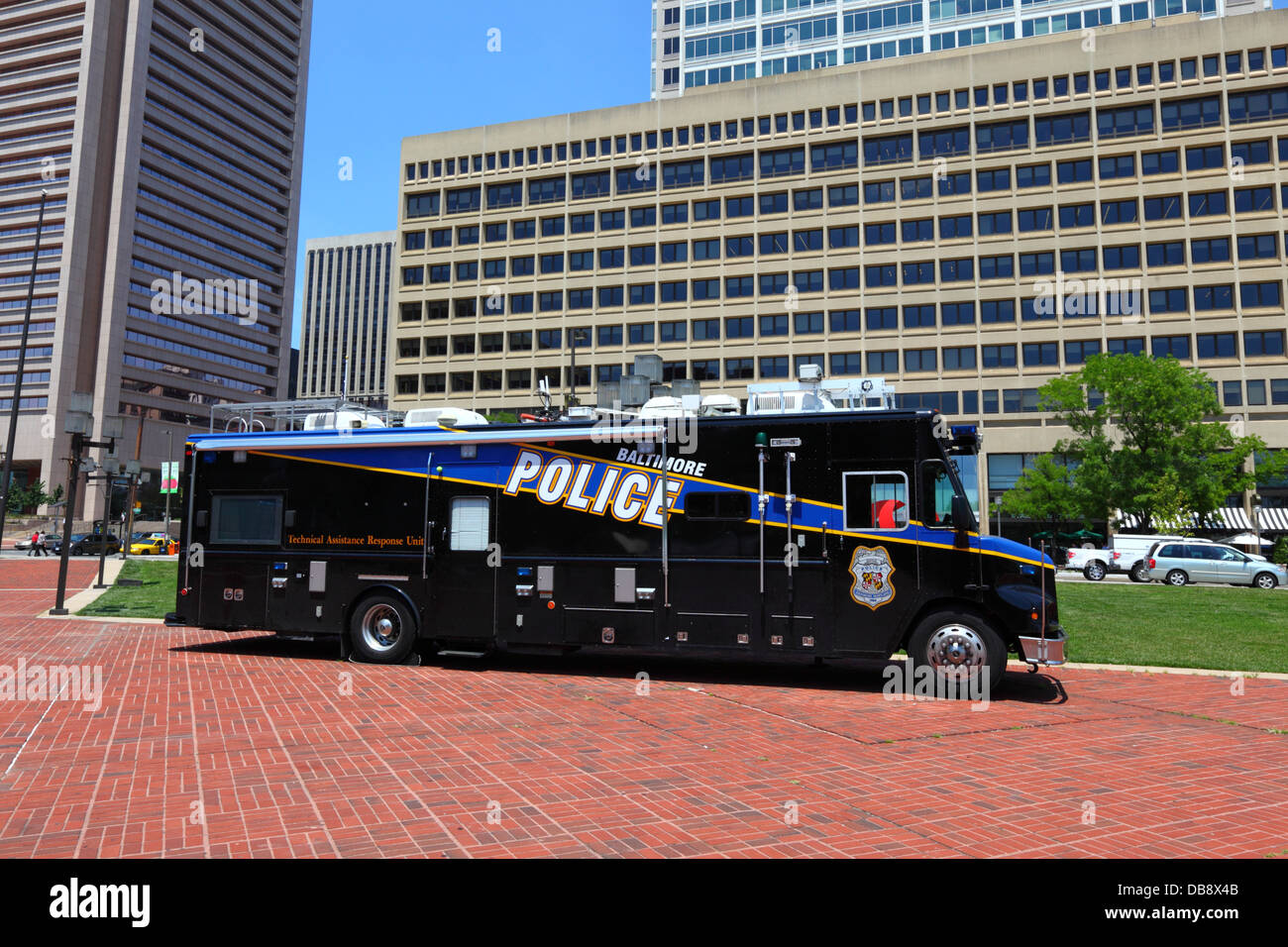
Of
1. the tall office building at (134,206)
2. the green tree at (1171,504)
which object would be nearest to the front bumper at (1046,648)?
the green tree at (1171,504)

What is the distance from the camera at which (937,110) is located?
190 ft

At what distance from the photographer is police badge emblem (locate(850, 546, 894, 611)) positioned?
9.58 meters

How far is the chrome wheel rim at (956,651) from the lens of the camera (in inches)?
367

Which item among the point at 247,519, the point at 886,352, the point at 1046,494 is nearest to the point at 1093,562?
the point at 1046,494

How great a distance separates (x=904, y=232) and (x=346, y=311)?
506 ft

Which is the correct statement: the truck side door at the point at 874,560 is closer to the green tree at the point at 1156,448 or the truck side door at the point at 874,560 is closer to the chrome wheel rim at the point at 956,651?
the chrome wheel rim at the point at 956,651

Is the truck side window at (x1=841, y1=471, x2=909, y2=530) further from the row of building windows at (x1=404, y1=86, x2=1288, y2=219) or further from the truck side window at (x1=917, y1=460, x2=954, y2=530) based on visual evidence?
the row of building windows at (x1=404, y1=86, x2=1288, y2=219)

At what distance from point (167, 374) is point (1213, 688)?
112 metres

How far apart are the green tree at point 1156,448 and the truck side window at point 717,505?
1518 inches

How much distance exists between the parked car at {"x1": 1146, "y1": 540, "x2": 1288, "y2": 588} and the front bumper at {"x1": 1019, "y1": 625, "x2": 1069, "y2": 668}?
24.1 m

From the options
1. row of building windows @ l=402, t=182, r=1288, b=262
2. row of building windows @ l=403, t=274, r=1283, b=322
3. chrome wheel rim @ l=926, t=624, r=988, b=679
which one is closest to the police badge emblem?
chrome wheel rim @ l=926, t=624, r=988, b=679

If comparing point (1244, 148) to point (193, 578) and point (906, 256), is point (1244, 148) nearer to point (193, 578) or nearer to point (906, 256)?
point (906, 256)

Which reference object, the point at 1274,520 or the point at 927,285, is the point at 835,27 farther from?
the point at 1274,520

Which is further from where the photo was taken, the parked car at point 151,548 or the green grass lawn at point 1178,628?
the parked car at point 151,548
